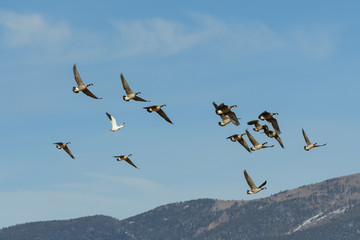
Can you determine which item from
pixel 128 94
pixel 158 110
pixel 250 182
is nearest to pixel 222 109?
pixel 158 110

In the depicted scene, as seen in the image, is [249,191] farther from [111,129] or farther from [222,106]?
[111,129]

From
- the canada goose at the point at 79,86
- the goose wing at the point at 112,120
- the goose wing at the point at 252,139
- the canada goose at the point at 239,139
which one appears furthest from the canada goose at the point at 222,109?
the goose wing at the point at 112,120

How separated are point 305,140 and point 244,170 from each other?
3580 centimetres

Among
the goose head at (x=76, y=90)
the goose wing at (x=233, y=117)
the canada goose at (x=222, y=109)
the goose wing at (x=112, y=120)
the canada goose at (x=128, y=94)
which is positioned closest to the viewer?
the goose wing at (x=233, y=117)

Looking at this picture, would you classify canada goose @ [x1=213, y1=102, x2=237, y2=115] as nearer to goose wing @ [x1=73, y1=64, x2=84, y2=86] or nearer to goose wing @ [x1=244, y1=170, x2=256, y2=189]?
goose wing @ [x1=244, y1=170, x2=256, y2=189]

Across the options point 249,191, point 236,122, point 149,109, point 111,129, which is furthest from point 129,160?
point 236,122

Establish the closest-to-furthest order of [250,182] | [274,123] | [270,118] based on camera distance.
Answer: [250,182] < [270,118] < [274,123]

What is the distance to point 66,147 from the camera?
119062 millimetres

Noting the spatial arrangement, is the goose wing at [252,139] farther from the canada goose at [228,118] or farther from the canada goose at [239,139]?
the canada goose at [228,118]

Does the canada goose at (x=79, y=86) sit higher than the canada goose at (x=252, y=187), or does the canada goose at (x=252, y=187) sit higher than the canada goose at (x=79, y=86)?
the canada goose at (x=79, y=86)

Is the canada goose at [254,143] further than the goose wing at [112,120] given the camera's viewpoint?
No

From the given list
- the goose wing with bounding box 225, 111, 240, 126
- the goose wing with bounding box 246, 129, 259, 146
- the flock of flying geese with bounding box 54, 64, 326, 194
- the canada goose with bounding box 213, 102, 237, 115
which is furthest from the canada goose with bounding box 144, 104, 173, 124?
the goose wing with bounding box 246, 129, 259, 146

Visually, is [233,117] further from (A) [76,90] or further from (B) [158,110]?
(A) [76,90]

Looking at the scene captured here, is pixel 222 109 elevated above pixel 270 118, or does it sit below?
above
